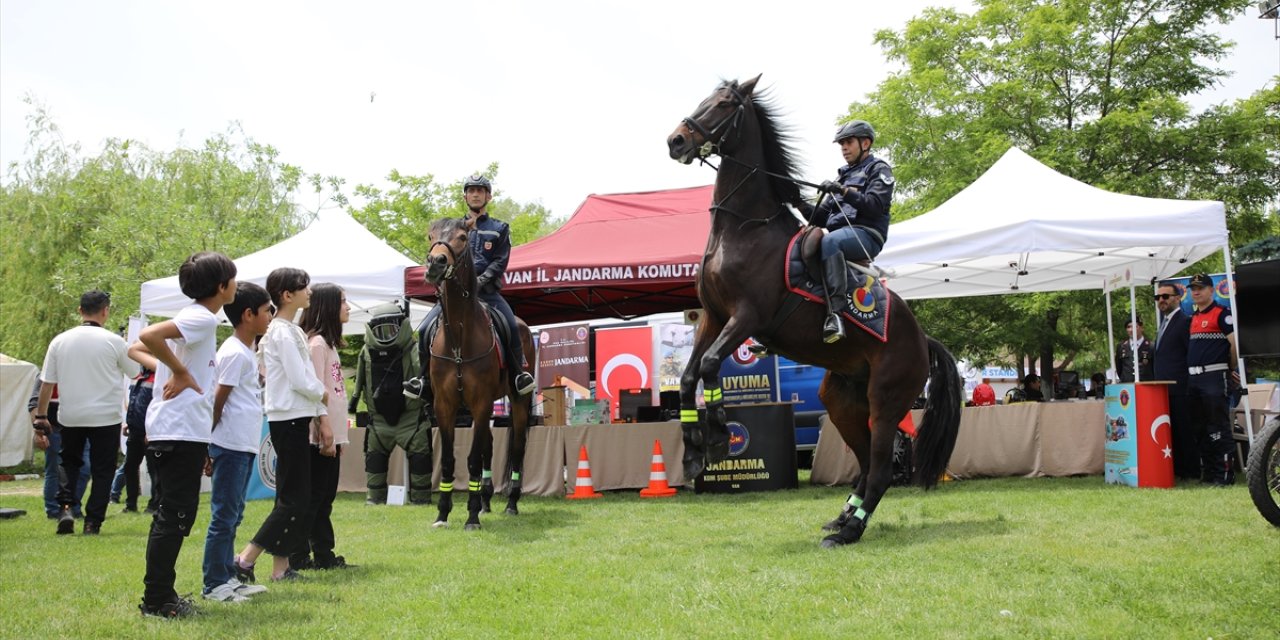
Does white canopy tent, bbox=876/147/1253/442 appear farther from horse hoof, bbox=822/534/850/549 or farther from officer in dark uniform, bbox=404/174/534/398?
horse hoof, bbox=822/534/850/549

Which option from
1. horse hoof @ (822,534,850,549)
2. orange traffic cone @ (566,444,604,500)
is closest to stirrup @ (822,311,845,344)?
horse hoof @ (822,534,850,549)

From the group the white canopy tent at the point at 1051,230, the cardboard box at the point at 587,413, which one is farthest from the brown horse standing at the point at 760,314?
the cardboard box at the point at 587,413

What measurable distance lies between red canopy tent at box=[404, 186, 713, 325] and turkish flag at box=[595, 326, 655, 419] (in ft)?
13.2

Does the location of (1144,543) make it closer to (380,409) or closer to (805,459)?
(380,409)

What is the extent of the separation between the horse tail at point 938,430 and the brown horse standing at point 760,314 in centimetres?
71

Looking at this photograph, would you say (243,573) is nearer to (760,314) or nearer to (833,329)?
(760,314)

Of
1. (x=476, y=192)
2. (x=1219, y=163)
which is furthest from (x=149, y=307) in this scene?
(x=1219, y=163)

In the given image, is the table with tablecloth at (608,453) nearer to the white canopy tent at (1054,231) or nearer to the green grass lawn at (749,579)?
the green grass lawn at (749,579)

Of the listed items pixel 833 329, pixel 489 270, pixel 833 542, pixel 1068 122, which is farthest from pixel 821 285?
pixel 1068 122

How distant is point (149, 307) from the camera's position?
12.9 metres

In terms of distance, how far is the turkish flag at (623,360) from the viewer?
18.4 meters

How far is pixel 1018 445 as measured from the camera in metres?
11.3

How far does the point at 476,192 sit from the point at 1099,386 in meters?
12.5

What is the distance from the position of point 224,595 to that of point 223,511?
1.42ft
